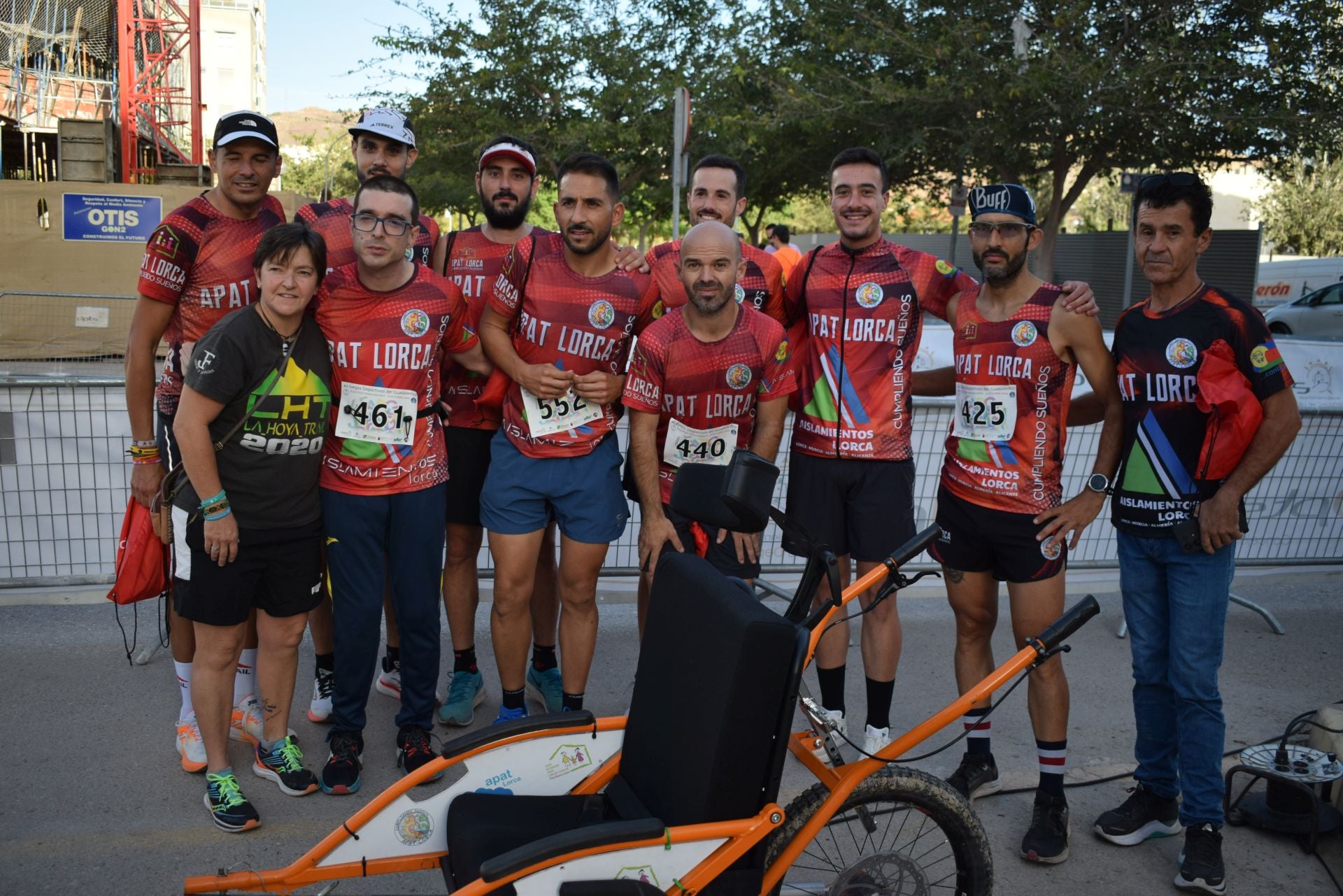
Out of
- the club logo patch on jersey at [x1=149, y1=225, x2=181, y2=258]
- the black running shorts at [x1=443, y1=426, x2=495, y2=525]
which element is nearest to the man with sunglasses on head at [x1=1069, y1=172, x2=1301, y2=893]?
the black running shorts at [x1=443, y1=426, x2=495, y2=525]

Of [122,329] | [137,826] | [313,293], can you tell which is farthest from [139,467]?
[122,329]

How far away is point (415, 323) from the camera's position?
3.82 metres

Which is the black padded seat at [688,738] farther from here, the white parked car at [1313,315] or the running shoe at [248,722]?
the white parked car at [1313,315]

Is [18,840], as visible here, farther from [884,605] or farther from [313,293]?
[884,605]

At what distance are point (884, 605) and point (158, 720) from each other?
Answer: 2.91 m

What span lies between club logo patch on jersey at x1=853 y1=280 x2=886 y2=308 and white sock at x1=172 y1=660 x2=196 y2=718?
9.33 ft

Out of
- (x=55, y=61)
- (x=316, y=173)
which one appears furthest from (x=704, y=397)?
(x=316, y=173)

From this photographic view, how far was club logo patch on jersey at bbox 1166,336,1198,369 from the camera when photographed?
3.40 metres

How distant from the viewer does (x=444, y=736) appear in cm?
431

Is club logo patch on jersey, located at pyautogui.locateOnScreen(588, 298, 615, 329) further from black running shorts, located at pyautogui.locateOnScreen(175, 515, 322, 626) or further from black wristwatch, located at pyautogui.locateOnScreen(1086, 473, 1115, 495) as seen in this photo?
black wristwatch, located at pyautogui.locateOnScreen(1086, 473, 1115, 495)

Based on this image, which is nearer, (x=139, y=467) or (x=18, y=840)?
(x=18, y=840)

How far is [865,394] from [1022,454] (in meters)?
0.64

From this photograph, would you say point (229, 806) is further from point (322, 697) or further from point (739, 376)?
point (739, 376)


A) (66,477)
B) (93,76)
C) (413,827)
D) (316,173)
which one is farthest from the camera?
(316,173)
